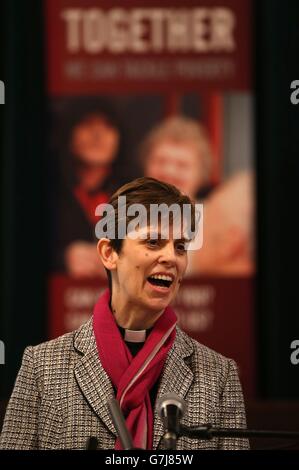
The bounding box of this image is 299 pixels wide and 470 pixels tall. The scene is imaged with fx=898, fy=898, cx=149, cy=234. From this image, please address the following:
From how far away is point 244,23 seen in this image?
4164 millimetres

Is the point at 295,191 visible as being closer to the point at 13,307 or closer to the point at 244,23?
the point at 244,23

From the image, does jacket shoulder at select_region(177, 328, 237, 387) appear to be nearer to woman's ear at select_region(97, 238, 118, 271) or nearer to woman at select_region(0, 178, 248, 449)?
woman at select_region(0, 178, 248, 449)

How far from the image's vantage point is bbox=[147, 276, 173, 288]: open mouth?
1.62m

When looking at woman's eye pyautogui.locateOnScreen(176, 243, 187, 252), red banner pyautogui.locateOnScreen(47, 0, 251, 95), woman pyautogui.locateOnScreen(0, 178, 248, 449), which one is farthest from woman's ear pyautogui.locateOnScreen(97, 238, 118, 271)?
red banner pyautogui.locateOnScreen(47, 0, 251, 95)

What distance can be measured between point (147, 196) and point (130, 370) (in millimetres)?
315

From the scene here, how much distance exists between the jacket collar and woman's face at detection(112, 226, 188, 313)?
116 mm

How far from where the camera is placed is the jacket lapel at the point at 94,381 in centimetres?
163

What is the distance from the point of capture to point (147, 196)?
1626mm

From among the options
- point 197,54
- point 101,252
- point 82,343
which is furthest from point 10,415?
point 197,54

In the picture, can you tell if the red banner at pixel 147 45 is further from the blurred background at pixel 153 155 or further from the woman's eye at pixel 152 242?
the woman's eye at pixel 152 242

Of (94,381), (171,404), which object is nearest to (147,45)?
(94,381)

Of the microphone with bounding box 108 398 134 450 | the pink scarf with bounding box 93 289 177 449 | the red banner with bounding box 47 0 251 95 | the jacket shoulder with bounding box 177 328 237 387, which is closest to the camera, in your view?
the microphone with bounding box 108 398 134 450

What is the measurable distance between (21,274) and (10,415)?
2.57 metres

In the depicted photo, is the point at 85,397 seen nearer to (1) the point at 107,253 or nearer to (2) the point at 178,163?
(1) the point at 107,253
